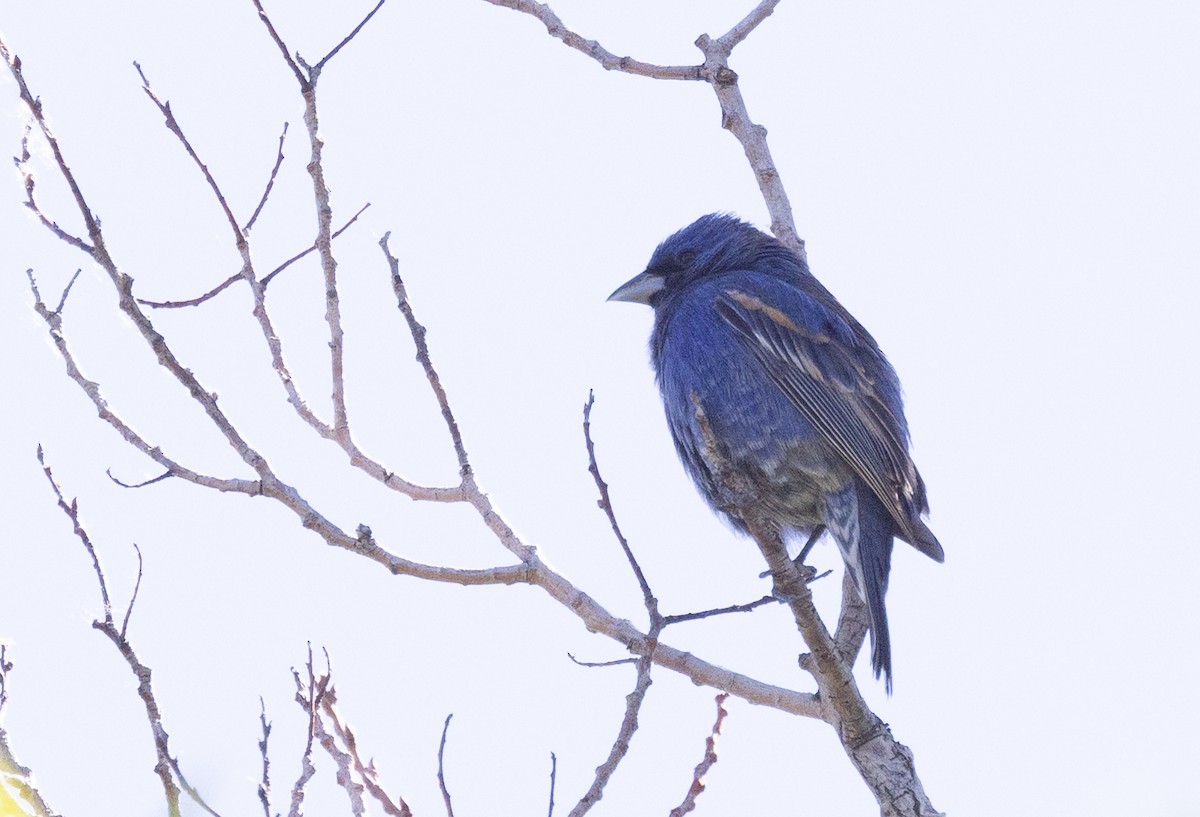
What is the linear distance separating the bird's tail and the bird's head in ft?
4.56

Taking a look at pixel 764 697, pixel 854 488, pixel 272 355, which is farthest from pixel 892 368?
pixel 272 355

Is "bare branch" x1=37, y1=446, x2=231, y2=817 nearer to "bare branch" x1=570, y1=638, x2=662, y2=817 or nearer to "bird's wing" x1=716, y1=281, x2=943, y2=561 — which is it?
"bare branch" x1=570, y1=638, x2=662, y2=817

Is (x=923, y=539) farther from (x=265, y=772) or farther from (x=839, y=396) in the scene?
(x=265, y=772)

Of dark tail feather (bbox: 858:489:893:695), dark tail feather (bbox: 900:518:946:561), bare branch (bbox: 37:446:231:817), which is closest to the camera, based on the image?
bare branch (bbox: 37:446:231:817)

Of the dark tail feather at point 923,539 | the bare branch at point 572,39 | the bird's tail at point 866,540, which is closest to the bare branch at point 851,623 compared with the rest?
the bird's tail at point 866,540

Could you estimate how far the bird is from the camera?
18.4 feet

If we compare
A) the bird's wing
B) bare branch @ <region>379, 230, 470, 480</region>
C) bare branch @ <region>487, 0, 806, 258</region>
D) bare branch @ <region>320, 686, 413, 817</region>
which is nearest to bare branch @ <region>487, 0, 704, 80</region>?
bare branch @ <region>487, 0, 806, 258</region>

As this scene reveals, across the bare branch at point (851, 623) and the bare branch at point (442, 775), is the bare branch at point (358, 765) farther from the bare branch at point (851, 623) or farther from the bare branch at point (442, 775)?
the bare branch at point (851, 623)

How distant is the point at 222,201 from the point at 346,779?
1.79 meters

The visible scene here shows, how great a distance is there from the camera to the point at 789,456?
568 centimetres

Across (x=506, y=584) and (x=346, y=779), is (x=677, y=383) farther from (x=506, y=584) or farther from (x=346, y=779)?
(x=346, y=779)

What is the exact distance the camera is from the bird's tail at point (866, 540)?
17.1 feet

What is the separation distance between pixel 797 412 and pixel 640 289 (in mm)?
1280

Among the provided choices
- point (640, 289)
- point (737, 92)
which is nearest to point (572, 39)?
point (737, 92)
